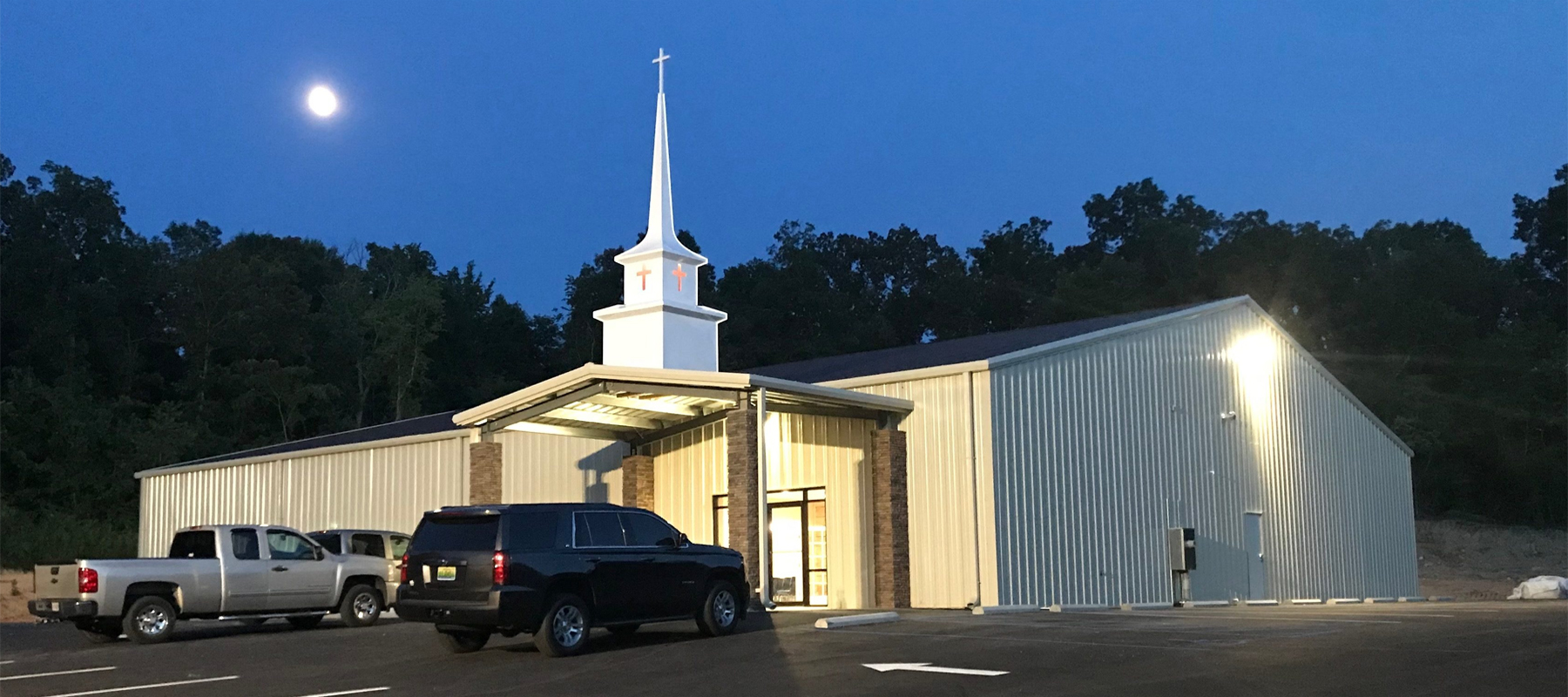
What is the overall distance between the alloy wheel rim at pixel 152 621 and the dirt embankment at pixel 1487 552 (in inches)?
1936

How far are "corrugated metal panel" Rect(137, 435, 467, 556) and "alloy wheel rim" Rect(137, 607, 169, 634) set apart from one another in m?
9.85

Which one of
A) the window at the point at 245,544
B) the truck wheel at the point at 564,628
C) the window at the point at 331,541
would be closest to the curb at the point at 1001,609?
the truck wheel at the point at 564,628

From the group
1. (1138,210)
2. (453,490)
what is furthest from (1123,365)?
(1138,210)

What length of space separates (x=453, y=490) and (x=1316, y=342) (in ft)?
176

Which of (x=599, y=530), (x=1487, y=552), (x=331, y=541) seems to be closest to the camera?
(x=599, y=530)

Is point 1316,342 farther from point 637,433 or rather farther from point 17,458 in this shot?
point 17,458

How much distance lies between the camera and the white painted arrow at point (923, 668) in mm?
11477

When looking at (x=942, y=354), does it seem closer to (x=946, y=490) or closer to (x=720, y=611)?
(x=946, y=490)

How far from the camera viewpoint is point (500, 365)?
7506cm

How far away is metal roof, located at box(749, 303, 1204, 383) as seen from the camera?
24328 millimetres

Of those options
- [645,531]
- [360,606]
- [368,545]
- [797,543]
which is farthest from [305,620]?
[645,531]

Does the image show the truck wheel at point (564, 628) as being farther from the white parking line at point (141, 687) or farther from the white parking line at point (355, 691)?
the white parking line at point (141, 687)

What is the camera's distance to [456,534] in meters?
14.4

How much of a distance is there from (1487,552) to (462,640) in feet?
186
